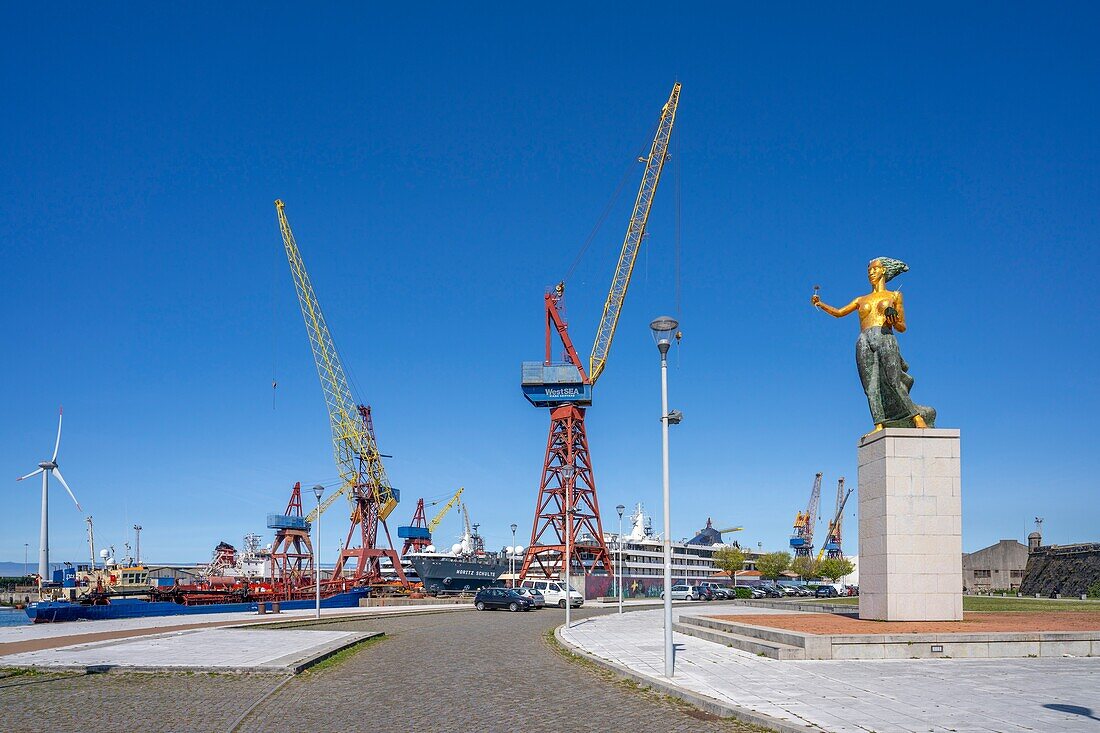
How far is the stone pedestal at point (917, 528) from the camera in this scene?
957 inches

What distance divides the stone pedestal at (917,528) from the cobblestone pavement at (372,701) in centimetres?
942

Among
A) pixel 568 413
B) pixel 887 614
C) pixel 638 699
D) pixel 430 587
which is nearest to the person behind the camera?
pixel 638 699

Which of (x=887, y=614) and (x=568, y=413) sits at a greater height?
(x=568, y=413)

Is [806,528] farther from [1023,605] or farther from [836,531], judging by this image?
[1023,605]

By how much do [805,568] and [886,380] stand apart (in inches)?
4406

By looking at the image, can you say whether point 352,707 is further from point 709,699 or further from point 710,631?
point 710,631

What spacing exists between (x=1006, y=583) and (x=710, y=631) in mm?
97768

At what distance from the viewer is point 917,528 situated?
24.5 meters

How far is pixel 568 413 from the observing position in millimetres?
79375

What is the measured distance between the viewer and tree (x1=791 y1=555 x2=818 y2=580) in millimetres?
128000

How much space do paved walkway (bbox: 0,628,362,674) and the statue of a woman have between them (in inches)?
660

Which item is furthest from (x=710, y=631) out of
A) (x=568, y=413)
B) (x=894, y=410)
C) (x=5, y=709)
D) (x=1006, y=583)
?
(x=1006, y=583)

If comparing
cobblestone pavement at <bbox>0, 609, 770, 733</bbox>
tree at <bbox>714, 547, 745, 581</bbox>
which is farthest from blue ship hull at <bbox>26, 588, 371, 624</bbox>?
tree at <bbox>714, 547, 745, 581</bbox>

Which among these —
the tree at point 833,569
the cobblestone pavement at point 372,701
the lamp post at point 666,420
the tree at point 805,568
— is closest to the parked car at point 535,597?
the cobblestone pavement at point 372,701
